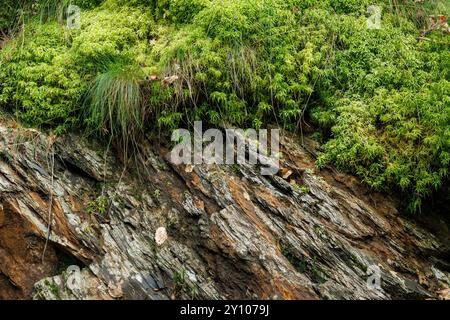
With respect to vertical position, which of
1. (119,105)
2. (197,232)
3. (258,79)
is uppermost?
(258,79)

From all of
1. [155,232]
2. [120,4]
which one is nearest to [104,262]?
[155,232]

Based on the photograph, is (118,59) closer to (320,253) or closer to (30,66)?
(30,66)

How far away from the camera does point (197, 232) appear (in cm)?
419

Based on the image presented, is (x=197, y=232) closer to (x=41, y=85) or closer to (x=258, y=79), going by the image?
(x=258, y=79)

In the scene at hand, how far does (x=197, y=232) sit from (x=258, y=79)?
5.29ft

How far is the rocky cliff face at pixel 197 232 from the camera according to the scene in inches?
155

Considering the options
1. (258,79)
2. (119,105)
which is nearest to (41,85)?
(119,105)

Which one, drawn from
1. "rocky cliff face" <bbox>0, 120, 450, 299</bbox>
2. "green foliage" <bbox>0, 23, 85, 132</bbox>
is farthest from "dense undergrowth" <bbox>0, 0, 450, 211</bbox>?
"rocky cliff face" <bbox>0, 120, 450, 299</bbox>

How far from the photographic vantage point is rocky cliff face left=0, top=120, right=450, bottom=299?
13.0ft

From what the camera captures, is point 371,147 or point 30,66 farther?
point 30,66

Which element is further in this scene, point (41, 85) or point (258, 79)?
point (41, 85)

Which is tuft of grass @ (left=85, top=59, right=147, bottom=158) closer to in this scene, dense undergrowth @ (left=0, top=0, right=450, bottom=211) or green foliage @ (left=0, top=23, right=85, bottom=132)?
dense undergrowth @ (left=0, top=0, right=450, bottom=211)

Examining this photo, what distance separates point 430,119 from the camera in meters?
4.31

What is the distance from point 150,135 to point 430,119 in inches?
106
